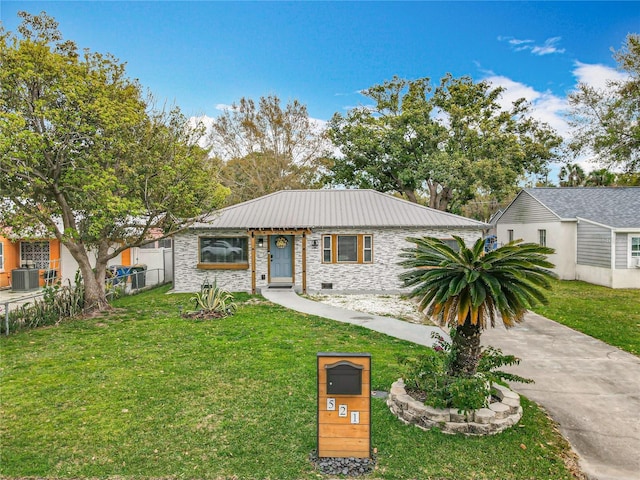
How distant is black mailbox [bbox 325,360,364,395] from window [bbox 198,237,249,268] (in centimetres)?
1154

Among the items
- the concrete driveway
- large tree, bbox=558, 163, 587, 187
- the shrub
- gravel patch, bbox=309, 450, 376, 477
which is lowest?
the concrete driveway

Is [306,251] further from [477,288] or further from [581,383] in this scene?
[477,288]

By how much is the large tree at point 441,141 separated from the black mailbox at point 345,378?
21656 mm

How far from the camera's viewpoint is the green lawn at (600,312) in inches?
352

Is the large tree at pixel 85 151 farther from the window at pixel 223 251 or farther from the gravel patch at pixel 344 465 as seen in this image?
the gravel patch at pixel 344 465

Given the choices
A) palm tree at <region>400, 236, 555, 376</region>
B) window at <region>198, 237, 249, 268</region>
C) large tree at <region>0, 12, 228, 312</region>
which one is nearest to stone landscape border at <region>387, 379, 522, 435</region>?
palm tree at <region>400, 236, 555, 376</region>

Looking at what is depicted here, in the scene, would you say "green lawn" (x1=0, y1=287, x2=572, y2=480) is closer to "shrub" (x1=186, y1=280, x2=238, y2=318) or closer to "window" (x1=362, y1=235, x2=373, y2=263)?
"shrub" (x1=186, y1=280, x2=238, y2=318)

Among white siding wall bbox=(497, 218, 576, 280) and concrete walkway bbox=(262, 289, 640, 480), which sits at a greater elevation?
white siding wall bbox=(497, 218, 576, 280)

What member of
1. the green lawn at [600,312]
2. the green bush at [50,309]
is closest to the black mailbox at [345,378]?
the green lawn at [600,312]

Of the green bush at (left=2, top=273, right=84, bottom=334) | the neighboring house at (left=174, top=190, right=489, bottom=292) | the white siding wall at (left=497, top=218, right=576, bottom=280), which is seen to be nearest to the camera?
the green bush at (left=2, top=273, right=84, bottom=334)

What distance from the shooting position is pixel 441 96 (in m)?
27.2

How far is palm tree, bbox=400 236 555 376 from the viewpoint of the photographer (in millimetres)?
4641

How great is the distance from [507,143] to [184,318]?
22.5 meters

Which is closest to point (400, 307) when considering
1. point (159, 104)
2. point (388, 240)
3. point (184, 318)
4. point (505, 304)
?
point (388, 240)
